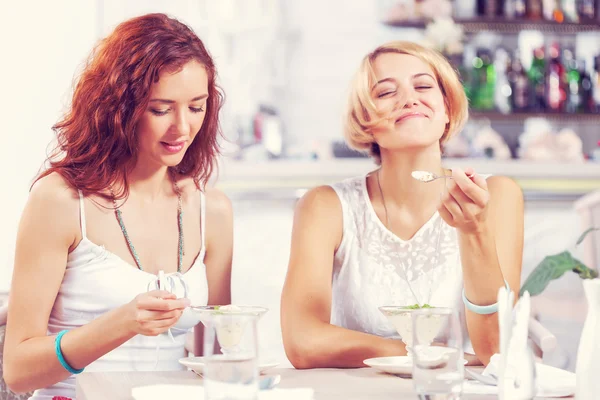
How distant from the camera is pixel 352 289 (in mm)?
2076

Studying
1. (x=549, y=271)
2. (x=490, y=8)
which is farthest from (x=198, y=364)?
(x=490, y=8)

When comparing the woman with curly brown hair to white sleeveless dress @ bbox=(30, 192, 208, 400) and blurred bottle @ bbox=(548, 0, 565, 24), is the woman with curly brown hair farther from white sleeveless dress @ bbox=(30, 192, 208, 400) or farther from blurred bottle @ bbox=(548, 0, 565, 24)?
blurred bottle @ bbox=(548, 0, 565, 24)

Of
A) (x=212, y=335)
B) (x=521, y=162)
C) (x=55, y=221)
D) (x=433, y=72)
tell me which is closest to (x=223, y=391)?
(x=212, y=335)

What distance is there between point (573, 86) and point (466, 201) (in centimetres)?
352

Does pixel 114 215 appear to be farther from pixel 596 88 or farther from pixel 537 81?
pixel 596 88

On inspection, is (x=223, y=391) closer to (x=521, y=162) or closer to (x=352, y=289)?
(x=352, y=289)

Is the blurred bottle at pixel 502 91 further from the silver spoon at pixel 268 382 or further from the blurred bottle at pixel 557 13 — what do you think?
the silver spoon at pixel 268 382

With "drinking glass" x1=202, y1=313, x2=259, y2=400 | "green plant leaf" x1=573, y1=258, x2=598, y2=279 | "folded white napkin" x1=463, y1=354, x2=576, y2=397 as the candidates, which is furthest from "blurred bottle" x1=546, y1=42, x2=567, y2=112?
"drinking glass" x1=202, y1=313, x2=259, y2=400

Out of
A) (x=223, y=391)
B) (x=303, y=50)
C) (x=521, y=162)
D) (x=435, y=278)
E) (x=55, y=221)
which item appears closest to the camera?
(x=223, y=391)

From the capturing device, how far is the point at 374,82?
2.09 meters

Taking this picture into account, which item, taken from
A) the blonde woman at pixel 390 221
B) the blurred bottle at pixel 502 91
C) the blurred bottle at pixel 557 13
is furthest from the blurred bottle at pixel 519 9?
the blonde woman at pixel 390 221

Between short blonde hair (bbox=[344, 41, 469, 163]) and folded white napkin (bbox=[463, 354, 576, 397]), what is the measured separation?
32.3 inches

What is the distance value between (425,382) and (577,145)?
3.91 metres

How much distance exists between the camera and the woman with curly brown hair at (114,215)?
1.73 meters
